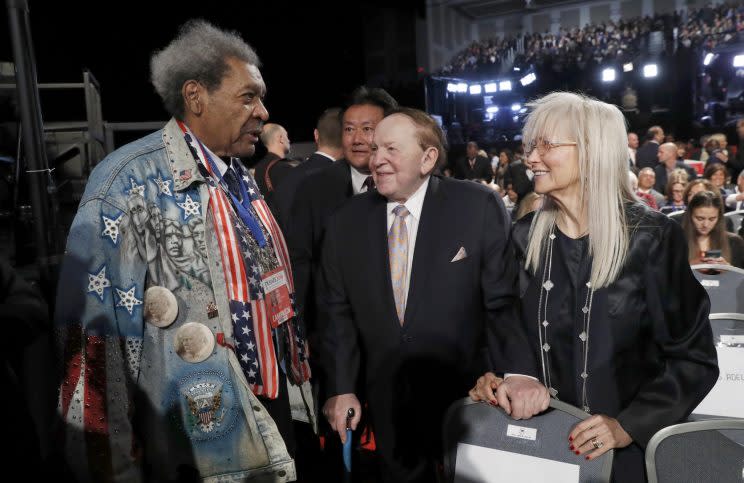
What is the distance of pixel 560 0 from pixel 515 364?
13059 mm

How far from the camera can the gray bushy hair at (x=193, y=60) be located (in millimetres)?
1680

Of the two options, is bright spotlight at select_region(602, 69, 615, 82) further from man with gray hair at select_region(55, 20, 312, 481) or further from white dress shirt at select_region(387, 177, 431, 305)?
man with gray hair at select_region(55, 20, 312, 481)

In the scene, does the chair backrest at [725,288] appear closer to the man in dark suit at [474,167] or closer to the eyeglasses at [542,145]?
the eyeglasses at [542,145]

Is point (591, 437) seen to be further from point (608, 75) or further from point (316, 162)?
point (608, 75)

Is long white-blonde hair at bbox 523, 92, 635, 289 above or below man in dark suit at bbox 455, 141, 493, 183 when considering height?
below

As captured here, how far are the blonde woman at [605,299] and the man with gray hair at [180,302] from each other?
648mm

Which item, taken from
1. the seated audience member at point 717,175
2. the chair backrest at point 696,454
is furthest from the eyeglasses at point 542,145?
the seated audience member at point 717,175

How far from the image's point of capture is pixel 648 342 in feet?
5.74

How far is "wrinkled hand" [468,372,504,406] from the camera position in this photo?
166 cm

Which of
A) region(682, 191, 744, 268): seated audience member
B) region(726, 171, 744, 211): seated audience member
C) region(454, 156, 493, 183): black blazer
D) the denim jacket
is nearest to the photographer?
the denim jacket

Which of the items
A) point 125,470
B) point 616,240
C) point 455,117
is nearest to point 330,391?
point 125,470

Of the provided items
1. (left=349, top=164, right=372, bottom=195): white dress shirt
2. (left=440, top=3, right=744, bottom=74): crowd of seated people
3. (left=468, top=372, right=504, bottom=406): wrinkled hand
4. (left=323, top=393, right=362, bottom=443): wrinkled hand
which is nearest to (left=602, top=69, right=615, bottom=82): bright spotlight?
(left=440, top=3, right=744, bottom=74): crowd of seated people

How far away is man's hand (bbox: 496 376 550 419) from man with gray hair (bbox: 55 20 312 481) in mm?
608

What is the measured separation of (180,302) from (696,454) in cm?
136
